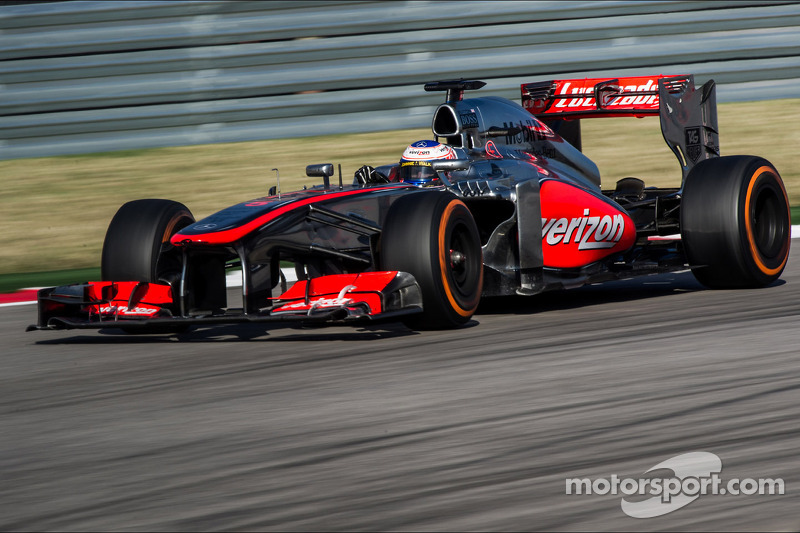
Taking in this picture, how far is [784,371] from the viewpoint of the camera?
5.19 meters

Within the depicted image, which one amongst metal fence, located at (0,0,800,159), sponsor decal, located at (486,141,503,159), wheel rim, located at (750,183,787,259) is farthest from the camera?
metal fence, located at (0,0,800,159)

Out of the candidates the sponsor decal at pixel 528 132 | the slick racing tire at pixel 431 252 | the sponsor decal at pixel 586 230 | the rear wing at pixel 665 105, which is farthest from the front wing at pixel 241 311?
the rear wing at pixel 665 105

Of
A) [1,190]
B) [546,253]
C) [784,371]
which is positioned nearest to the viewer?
[784,371]

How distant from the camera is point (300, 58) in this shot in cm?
1578

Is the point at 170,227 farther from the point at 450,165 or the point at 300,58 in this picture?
the point at 300,58

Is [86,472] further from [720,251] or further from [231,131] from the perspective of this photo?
[231,131]

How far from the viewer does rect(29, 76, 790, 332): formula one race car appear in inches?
257

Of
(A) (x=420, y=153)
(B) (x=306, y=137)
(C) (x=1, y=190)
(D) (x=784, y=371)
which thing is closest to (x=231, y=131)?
(B) (x=306, y=137)

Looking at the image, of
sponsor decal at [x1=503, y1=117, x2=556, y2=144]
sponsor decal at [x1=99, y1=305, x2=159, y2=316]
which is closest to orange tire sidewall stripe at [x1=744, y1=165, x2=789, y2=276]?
sponsor decal at [x1=503, y1=117, x2=556, y2=144]

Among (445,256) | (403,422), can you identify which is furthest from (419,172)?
(403,422)

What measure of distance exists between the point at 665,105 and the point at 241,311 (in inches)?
154

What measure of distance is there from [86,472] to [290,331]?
A: 3.24 metres

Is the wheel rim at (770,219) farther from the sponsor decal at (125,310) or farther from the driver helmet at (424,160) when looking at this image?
the sponsor decal at (125,310)

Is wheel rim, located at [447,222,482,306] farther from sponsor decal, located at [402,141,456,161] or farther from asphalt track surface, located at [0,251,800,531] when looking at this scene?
sponsor decal, located at [402,141,456,161]
